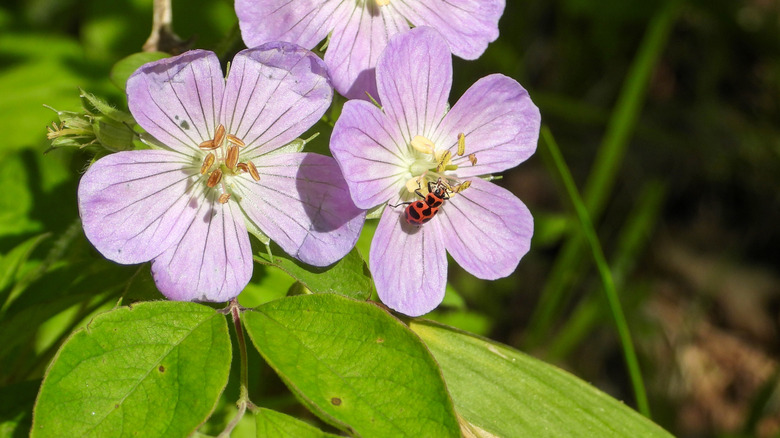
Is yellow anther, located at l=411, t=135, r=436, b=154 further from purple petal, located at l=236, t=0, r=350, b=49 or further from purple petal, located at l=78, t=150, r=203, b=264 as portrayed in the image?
purple petal, located at l=78, t=150, r=203, b=264

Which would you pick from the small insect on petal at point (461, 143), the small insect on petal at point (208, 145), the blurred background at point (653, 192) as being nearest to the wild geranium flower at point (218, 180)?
the small insect on petal at point (208, 145)

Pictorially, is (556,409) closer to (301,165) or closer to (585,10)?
(301,165)

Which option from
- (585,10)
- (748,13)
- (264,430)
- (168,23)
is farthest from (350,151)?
(748,13)

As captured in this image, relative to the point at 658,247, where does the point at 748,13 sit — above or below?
above

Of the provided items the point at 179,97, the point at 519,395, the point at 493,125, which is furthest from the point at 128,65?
the point at 519,395

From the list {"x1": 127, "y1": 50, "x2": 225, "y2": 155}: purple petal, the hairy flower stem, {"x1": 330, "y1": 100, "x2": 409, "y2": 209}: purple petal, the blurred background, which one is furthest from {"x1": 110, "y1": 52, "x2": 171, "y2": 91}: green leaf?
the blurred background

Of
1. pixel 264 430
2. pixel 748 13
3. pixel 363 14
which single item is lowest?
pixel 264 430

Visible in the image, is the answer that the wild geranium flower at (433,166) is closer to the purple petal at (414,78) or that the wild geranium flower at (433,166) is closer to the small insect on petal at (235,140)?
the purple petal at (414,78)
